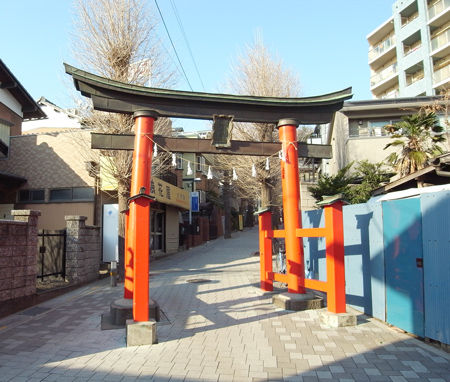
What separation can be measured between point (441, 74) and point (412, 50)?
3.80 metres

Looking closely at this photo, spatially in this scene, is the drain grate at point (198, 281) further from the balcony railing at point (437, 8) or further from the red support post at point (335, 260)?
the balcony railing at point (437, 8)

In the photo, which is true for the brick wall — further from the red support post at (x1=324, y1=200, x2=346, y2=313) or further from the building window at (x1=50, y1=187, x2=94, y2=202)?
the building window at (x1=50, y1=187, x2=94, y2=202)

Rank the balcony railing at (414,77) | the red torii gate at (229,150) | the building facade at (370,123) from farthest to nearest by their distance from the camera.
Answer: the balcony railing at (414,77)
the building facade at (370,123)
the red torii gate at (229,150)

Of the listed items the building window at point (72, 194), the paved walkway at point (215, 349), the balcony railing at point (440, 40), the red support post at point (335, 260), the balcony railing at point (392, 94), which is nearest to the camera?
the paved walkway at point (215, 349)

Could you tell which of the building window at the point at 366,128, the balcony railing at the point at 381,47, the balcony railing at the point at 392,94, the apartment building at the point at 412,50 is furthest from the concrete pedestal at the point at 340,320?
the balcony railing at the point at 381,47

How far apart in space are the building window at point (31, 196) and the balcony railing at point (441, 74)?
28.8 metres

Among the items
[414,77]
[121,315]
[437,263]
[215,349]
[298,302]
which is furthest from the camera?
[414,77]

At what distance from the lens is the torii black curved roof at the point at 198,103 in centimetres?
752

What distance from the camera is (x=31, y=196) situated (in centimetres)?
1720

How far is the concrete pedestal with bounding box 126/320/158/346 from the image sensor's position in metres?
5.64

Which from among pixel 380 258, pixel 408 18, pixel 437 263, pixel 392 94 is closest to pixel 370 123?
pixel 392 94

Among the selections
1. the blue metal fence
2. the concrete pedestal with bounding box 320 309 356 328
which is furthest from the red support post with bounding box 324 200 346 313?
the blue metal fence

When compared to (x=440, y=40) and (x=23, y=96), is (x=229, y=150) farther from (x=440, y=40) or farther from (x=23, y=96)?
(x=440, y=40)

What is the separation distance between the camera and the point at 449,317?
4.91m
